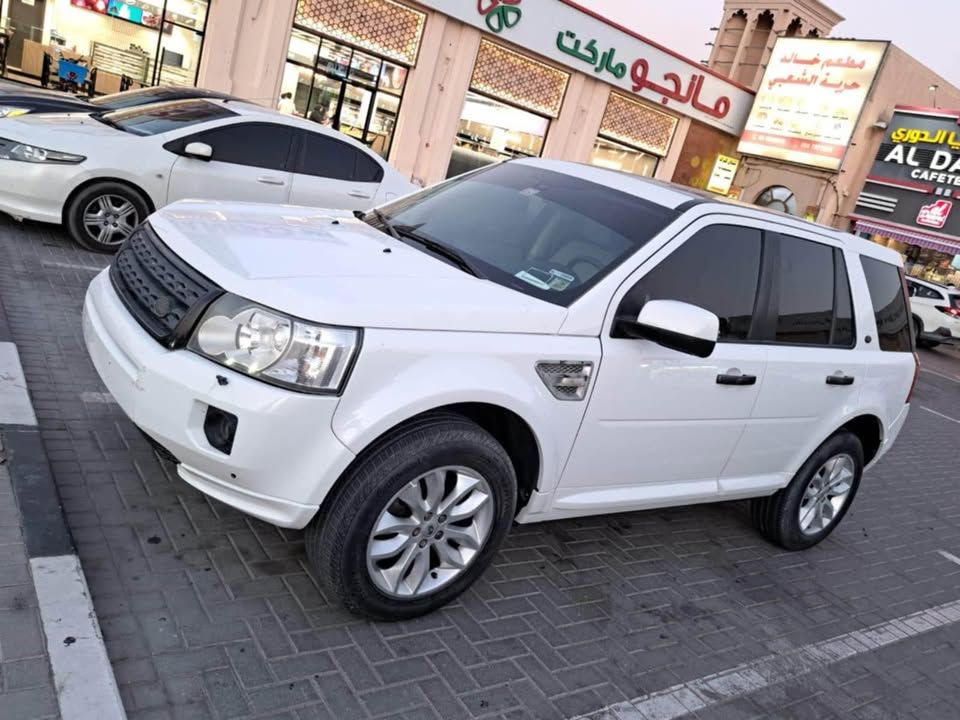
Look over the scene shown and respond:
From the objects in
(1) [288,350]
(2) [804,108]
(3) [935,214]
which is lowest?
(1) [288,350]

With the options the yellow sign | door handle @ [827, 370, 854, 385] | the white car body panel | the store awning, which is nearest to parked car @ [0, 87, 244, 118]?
the white car body panel

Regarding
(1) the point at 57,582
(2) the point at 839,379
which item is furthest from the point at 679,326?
(1) the point at 57,582

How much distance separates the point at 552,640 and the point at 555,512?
0.55 meters

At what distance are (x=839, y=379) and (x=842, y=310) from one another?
414 mm

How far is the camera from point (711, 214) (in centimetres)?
381

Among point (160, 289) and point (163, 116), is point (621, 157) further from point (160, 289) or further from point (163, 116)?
point (160, 289)

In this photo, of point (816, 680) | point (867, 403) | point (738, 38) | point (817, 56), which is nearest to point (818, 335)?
point (867, 403)

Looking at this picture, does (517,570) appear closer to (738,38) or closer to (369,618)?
(369,618)

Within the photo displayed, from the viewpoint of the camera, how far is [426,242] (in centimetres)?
369

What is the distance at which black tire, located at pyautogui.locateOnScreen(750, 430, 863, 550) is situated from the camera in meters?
4.82

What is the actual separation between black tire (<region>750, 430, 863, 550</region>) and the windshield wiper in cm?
267

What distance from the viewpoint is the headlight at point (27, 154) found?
6.48 m

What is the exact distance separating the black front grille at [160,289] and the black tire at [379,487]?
811 millimetres

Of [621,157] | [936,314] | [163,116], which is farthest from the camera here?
[621,157]
